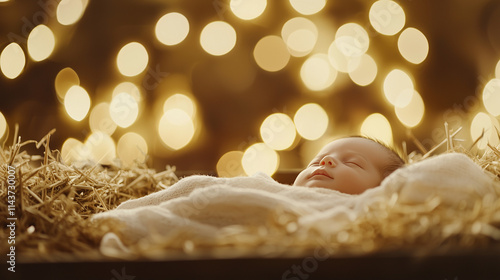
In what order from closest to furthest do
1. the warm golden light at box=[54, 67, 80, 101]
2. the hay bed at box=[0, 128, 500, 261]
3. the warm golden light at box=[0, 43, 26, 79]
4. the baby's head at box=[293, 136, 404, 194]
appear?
the hay bed at box=[0, 128, 500, 261], the baby's head at box=[293, 136, 404, 194], the warm golden light at box=[0, 43, 26, 79], the warm golden light at box=[54, 67, 80, 101]

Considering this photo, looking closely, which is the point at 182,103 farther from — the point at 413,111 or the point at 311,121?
the point at 413,111

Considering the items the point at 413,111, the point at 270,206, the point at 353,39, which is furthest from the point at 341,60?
the point at 270,206

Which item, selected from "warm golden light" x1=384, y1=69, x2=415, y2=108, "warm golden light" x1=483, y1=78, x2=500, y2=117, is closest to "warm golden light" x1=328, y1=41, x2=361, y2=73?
"warm golden light" x1=384, y1=69, x2=415, y2=108

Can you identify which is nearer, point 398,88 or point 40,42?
point 40,42

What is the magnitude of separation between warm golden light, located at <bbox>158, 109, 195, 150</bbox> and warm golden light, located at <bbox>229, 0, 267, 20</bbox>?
1.99 feet

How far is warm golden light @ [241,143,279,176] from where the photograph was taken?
2.68 m

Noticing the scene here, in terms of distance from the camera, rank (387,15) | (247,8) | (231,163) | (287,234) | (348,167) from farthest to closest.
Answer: (231,163) → (247,8) → (387,15) → (348,167) → (287,234)

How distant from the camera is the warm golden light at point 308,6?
7.99ft

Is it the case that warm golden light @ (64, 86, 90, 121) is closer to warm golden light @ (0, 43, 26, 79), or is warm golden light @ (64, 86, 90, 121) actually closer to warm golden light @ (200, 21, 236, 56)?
warm golden light @ (0, 43, 26, 79)

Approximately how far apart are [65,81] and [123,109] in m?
0.34

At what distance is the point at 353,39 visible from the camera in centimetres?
246

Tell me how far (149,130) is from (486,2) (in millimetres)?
1915

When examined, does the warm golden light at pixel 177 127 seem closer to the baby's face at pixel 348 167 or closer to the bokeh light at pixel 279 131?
the bokeh light at pixel 279 131

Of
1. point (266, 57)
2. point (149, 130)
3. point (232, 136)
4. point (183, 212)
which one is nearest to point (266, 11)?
point (266, 57)
